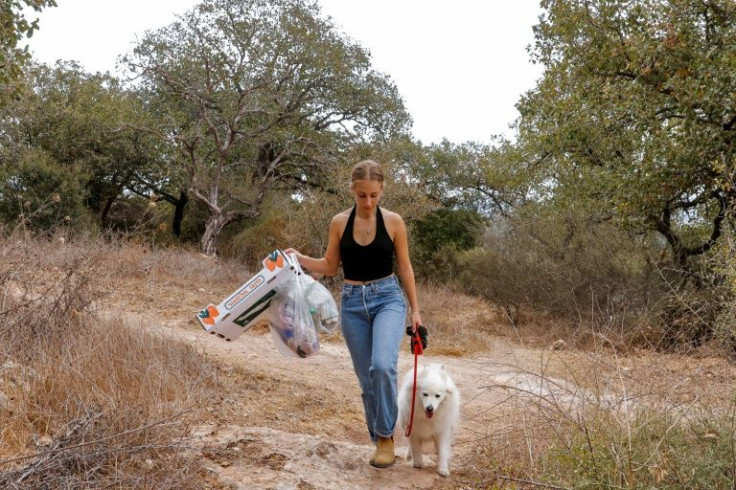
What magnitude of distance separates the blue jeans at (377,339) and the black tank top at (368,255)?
64 mm

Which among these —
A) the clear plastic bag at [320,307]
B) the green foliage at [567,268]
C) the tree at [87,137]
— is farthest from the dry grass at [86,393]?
the tree at [87,137]

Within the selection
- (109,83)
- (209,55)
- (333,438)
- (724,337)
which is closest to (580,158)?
(724,337)

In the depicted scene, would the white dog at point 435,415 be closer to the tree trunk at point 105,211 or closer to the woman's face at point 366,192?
the woman's face at point 366,192

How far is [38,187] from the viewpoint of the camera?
708 inches

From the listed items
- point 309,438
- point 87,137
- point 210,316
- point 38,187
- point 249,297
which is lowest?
point 309,438

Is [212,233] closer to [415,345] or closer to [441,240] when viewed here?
[441,240]

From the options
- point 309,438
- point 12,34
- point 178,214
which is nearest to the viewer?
point 309,438

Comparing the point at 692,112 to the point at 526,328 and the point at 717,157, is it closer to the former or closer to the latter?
the point at 717,157

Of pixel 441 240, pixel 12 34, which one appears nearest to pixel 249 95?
pixel 441 240

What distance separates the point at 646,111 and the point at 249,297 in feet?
24.2

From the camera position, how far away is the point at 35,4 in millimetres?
8625

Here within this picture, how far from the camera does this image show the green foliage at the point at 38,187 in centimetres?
1736

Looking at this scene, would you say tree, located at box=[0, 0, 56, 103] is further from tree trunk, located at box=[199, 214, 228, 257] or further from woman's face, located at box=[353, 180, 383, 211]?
tree trunk, located at box=[199, 214, 228, 257]

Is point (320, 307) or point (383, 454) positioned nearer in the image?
point (383, 454)
